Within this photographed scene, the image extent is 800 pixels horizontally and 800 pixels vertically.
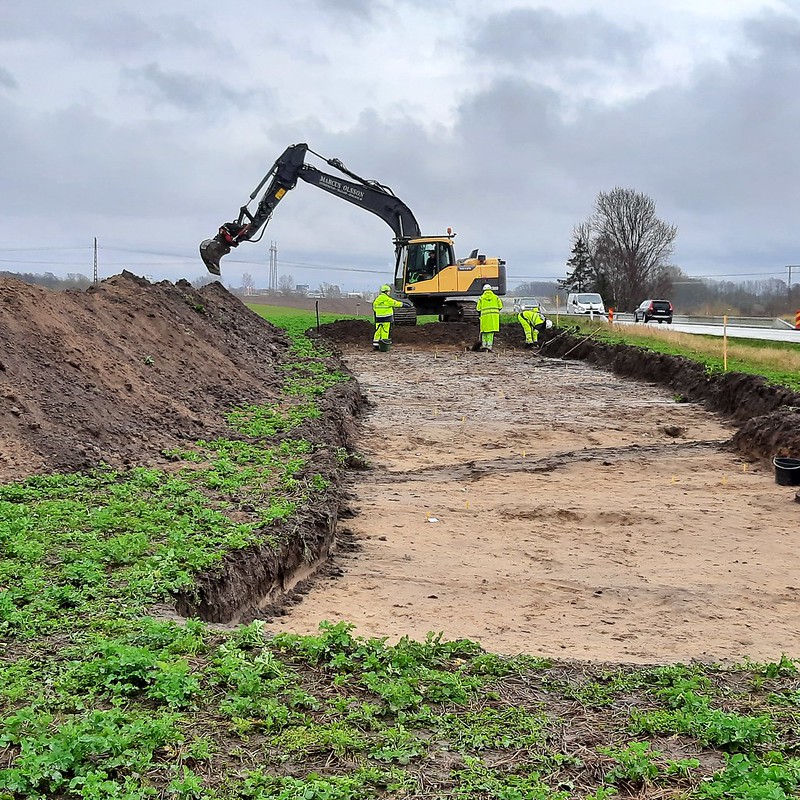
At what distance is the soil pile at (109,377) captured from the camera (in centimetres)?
885

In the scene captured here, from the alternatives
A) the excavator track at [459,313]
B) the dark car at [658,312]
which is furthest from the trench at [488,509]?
the dark car at [658,312]

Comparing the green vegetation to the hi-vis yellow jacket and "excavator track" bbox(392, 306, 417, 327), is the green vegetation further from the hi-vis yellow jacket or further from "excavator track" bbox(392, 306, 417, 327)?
"excavator track" bbox(392, 306, 417, 327)

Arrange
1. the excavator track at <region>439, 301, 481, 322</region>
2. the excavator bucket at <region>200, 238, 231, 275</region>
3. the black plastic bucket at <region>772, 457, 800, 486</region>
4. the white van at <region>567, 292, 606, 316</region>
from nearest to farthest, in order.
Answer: the black plastic bucket at <region>772, 457, 800, 486</region> < the excavator bucket at <region>200, 238, 231, 275</region> < the excavator track at <region>439, 301, 481, 322</region> < the white van at <region>567, 292, 606, 316</region>

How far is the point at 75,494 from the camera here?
754cm

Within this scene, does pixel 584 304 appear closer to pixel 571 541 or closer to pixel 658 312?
pixel 658 312

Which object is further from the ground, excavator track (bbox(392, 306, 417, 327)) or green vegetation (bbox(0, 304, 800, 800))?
excavator track (bbox(392, 306, 417, 327))

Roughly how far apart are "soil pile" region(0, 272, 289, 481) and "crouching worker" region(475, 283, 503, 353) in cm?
880

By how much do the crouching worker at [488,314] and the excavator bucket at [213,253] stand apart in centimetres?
764

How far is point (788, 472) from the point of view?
1005cm

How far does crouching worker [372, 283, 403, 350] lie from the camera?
87.3ft

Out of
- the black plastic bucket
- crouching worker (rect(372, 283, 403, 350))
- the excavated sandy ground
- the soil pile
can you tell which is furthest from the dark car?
the black plastic bucket

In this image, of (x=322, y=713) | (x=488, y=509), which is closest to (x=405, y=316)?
(x=488, y=509)

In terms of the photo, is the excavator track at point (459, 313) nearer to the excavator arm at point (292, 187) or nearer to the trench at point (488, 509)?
the excavator arm at point (292, 187)

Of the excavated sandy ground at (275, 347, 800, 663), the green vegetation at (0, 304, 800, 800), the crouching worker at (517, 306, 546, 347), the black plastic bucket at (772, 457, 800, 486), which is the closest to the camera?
the green vegetation at (0, 304, 800, 800)
